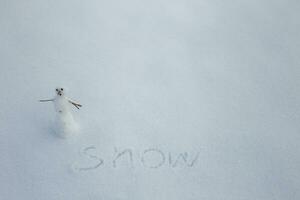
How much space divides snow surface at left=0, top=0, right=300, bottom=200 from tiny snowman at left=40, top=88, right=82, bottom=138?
0.03 meters

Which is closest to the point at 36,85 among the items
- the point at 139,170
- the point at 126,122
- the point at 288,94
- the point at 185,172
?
the point at 126,122

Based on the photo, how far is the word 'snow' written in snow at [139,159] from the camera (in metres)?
1.00

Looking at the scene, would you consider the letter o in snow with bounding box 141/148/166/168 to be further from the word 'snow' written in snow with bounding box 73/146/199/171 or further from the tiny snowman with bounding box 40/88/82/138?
the tiny snowman with bounding box 40/88/82/138

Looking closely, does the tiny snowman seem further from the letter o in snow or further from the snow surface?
the letter o in snow

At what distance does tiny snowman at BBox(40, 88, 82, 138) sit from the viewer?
3.28 feet

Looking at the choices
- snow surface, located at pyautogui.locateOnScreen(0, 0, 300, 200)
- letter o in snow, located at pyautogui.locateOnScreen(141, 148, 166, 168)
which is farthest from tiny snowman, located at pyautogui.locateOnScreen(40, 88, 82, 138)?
letter o in snow, located at pyautogui.locateOnScreen(141, 148, 166, 168)

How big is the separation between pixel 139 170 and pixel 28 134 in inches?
13.6

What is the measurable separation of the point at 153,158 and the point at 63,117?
28 centimetres

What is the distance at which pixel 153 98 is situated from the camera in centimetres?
117

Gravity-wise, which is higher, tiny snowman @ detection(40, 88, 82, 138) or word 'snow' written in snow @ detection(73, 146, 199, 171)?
tiny snowman @ detection(40, 88, 82, 138)

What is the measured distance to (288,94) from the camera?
1.19 metres

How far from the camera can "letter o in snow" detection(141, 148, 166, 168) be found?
3.32 feet

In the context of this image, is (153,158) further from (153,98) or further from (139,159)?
(153,98)

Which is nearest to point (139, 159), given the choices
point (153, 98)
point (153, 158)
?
point (153, 158)
